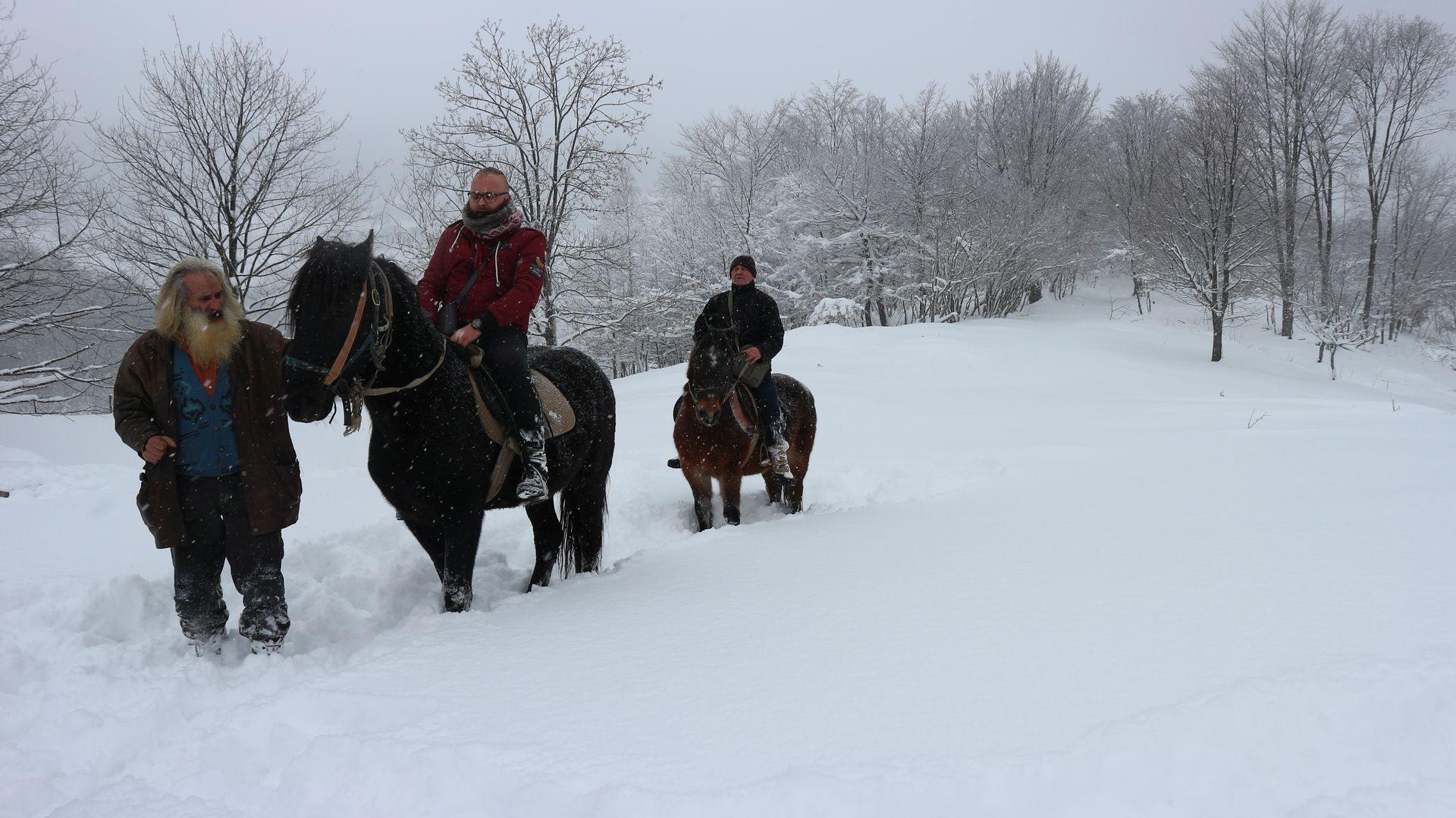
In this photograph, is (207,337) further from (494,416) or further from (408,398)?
(494,416)

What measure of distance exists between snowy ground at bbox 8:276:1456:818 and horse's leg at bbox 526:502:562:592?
302mm

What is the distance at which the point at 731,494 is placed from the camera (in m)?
6.25

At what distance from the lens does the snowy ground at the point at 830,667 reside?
5.98 feet

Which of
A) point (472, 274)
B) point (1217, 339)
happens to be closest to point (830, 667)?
point (472, 274)

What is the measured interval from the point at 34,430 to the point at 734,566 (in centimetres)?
1528

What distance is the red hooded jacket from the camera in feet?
12.7

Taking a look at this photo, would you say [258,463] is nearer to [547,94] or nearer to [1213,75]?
[547,94]

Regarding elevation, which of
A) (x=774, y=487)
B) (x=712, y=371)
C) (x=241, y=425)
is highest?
(x=712, y=371)

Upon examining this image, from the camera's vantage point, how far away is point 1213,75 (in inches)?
1001

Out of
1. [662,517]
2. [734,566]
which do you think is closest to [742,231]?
[662,517]

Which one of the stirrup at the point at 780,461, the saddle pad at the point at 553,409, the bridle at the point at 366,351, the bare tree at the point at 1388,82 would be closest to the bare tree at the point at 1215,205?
the bare tree at the point at 1388,82

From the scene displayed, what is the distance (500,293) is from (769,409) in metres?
2.90

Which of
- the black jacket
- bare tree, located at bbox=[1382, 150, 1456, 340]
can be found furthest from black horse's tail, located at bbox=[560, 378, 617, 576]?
bare tree, located at bbox=[1382, 150, 1456, 340]

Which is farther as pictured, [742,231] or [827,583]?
[742,231]
